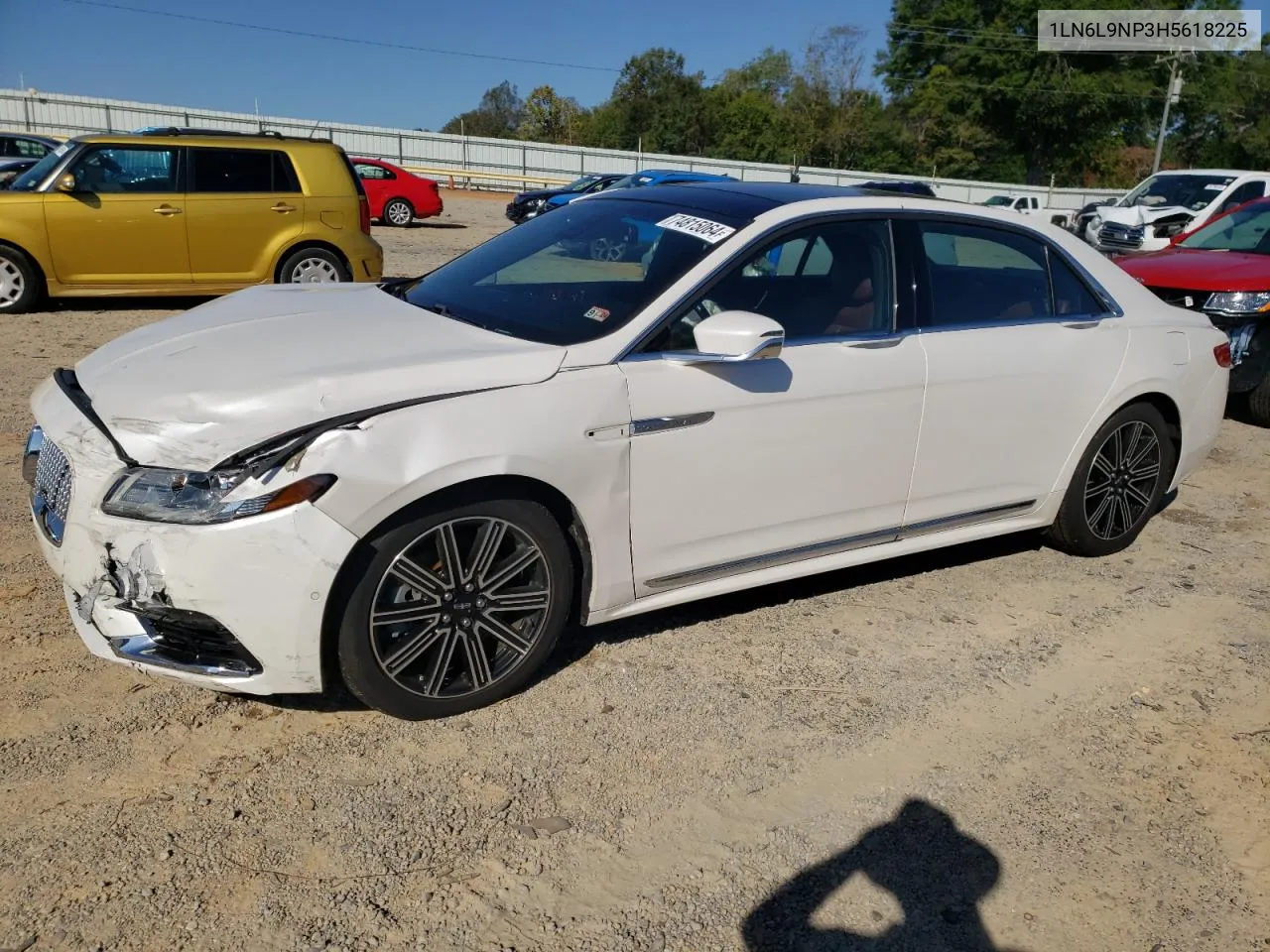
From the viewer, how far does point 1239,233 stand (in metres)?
9.07

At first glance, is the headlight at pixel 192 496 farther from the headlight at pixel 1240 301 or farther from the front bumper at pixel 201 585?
the headlight at pixel 1240 301

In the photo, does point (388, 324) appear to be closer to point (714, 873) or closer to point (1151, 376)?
point (714, 873)

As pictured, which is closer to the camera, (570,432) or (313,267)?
(570,432)

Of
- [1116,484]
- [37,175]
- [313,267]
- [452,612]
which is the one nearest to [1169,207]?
[313,267]

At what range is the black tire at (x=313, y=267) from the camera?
10352mm

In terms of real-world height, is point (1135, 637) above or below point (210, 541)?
below

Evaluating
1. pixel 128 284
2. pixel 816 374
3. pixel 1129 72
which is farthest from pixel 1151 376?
pixel 1129 72

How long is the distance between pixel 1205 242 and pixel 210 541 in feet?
30.1

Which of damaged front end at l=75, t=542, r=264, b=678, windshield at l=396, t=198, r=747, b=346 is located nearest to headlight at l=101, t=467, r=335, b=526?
damaged front end at l=75, t=542, r=264, b=678

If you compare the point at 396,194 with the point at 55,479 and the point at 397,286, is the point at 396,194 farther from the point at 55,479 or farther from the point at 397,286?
the point at 55,479

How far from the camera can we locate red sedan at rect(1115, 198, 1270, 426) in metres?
7.76

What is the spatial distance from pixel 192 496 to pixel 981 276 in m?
3.30

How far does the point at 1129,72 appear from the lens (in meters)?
58.0

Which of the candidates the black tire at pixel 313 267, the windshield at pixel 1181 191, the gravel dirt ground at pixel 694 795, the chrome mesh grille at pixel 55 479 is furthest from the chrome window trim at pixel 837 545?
the windshield at pixel 1181 191
